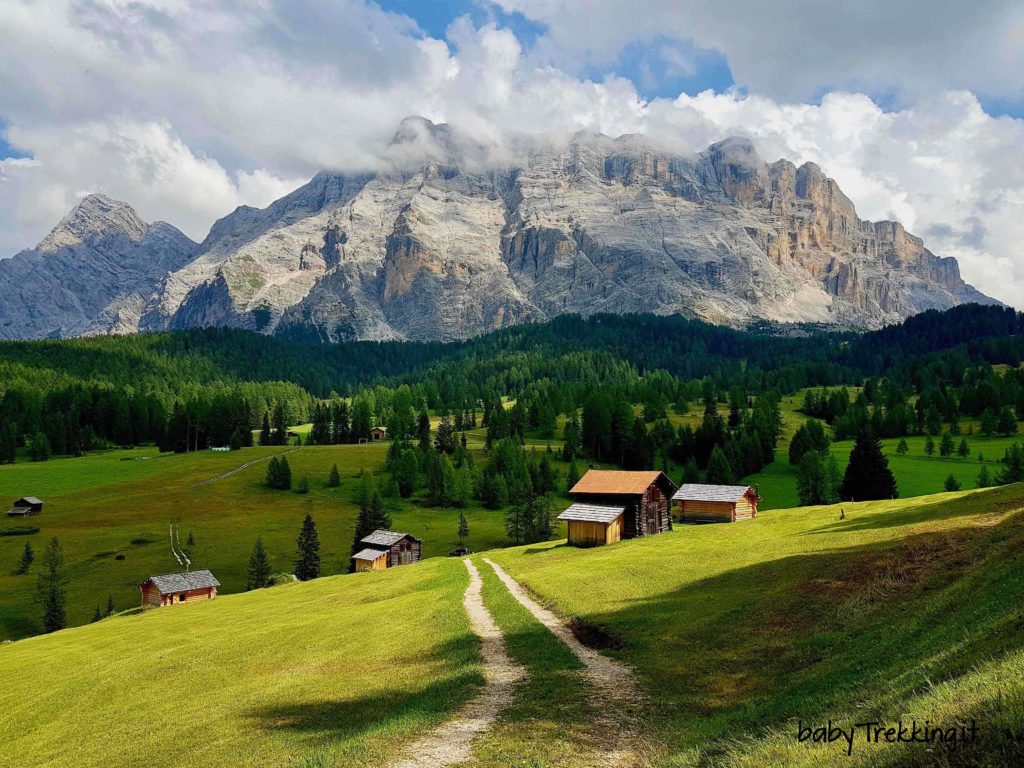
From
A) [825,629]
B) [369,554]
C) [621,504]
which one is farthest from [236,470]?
[825,629]

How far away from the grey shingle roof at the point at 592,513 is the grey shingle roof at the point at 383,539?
33.0 m

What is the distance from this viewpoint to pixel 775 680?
20797 mm

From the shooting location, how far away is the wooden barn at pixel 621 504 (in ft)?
242

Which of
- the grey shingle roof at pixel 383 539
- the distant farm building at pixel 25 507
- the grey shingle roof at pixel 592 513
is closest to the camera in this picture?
the grey shingle roof at pixel 592 513

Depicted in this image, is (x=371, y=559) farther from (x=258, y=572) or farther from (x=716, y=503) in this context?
(x=716, y=503)

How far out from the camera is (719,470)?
13638 centimetres

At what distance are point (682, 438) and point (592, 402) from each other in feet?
95.4

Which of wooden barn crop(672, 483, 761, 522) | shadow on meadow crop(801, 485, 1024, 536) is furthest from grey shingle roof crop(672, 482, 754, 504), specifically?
shadow on meadow crop(801, 485, 1024, 536)

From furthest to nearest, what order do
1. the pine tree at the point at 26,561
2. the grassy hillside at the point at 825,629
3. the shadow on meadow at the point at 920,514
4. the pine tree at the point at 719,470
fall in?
the pine tree at the point at 719,470
the pine tree at the point at 26,561
the shadow on meadow at the point at 920,514
the grassy hillside at the point at 825,629

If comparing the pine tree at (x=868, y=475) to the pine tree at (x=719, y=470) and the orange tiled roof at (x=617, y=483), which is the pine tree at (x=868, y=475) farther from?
the orange tiled roof at (x=617, y=483)

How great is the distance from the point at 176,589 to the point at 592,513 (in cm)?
5425

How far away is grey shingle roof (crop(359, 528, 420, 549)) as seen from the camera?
316 feet

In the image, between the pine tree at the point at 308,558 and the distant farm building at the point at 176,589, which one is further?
the pine tree at the point at 308,558

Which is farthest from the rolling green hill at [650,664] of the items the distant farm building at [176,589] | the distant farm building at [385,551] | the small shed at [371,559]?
the distant farm building at [385,551]
